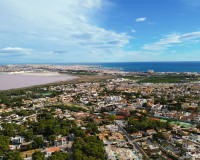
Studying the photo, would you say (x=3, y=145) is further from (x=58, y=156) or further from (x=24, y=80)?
(x=24, y=80)

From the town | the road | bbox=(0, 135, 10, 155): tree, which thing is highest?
bbox=(0, 135, 10, 155): tree

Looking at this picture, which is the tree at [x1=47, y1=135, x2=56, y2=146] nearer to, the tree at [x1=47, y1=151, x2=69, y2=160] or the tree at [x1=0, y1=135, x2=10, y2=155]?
the tree at [x1=47, y1=151, x2=69, y2=160]

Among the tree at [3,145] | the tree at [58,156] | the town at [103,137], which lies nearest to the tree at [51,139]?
the town at [103,137]

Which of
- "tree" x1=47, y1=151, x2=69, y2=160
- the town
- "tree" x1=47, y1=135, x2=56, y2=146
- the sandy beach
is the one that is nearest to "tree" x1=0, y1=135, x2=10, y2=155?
the town

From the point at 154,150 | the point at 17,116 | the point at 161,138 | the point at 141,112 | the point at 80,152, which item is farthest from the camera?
the point at 141,112

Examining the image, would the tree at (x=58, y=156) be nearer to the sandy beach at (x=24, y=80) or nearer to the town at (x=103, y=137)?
the town at (x=103, y=137)

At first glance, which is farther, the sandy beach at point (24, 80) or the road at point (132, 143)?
the sandy beach at point (24, 80)

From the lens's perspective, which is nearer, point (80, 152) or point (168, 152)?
point (80, 152)

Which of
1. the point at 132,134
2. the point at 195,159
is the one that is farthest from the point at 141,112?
the point at 195,159

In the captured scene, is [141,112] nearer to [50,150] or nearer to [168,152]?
[168,152]

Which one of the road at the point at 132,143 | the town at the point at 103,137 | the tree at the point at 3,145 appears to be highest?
the tree at the point at 3,145

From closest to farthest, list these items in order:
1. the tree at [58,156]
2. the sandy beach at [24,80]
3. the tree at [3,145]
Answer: the tree at [58,156], the tree at [3,145], the sandy beach at [24,80]
